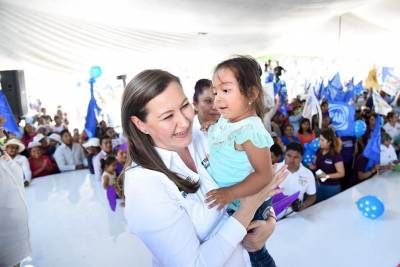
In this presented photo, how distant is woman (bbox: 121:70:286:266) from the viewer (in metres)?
0.81

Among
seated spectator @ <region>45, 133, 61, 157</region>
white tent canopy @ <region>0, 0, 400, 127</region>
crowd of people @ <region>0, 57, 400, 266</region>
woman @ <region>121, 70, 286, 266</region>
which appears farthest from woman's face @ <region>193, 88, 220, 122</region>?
seated spectator @ <region>45, 133, 61, 157</region>

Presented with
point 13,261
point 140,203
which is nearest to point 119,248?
point 13,261

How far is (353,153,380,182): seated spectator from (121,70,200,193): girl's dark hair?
3.02 m

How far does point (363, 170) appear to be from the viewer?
3.32 meters

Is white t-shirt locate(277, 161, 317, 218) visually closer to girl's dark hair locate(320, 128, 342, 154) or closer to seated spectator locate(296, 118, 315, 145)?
girl's dark hair locate(320, 128, 342, 154)

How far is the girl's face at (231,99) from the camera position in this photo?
115 centimetres

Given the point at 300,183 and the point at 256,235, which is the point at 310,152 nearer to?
the point at 300,183

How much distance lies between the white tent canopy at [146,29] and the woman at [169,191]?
1.99m

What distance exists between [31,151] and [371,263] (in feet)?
14.2

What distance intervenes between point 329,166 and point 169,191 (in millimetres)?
2722

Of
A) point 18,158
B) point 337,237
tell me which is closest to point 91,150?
point 18,158

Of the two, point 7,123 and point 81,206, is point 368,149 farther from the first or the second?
point 7,123

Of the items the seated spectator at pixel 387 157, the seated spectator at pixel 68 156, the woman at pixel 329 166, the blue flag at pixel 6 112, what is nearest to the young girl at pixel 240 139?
the woman at pixel 329 166

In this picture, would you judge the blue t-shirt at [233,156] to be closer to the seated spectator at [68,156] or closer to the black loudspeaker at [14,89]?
the seated spectator at [68,156]
